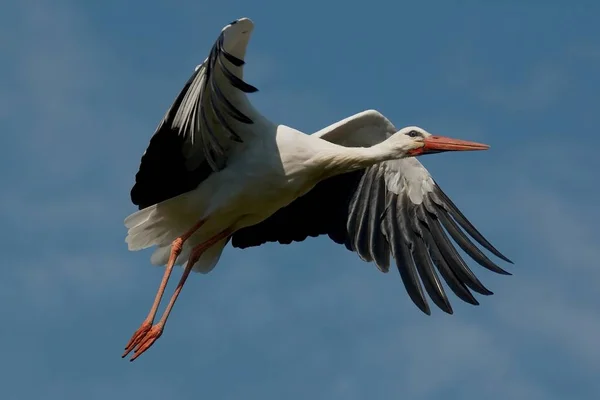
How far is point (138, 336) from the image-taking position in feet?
41.1

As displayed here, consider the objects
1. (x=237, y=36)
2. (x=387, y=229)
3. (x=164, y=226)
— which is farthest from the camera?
Result: (x=387, y=229)

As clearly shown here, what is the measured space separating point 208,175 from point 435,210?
84.3 inches

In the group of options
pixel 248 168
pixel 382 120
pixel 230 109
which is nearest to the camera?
pixel 230 109

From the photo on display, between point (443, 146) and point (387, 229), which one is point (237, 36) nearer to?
point (443, 146)

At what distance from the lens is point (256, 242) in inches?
555

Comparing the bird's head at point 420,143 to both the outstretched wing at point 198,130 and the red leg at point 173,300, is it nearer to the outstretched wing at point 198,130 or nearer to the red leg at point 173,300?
the outstretched wing at point 198,130

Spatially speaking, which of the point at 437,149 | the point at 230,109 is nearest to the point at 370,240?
the point at 437,149

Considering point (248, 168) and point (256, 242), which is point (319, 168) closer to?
point (248, 168)

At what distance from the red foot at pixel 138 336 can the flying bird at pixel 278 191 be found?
1cm

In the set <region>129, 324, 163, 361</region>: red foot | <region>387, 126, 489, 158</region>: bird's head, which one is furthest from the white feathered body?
<region>129, 324, 163, 361</region>: red foot

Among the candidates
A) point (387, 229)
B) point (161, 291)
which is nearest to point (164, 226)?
point (161, 291)

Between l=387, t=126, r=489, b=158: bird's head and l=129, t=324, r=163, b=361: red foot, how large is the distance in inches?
92.0

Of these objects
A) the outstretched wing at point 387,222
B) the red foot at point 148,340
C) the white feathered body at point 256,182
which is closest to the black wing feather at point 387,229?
the outstretched wing at point 387,222

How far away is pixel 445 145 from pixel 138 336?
2.84 metres
